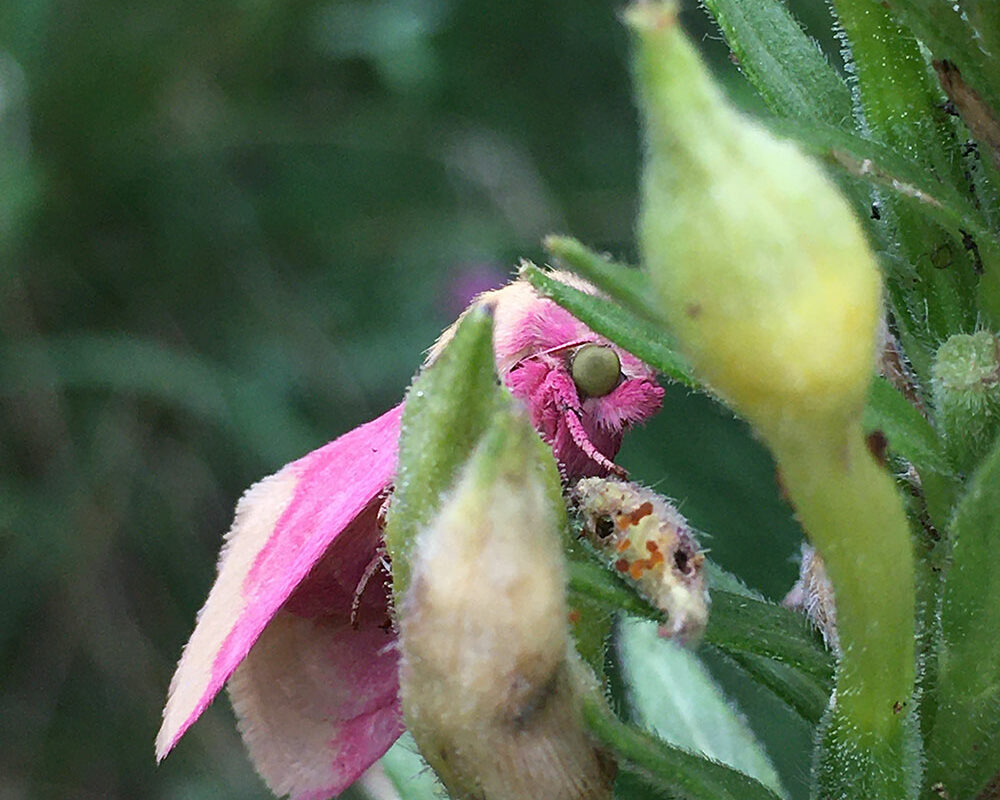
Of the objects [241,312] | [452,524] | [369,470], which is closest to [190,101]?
[241,312]

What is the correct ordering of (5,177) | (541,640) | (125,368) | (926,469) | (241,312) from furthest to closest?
(241,312)
(125,368)
(5,177)
(926,469)
(541,640)

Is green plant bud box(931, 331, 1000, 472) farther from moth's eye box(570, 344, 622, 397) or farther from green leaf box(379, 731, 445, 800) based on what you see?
green leaf box(379, 731, 445, 800)

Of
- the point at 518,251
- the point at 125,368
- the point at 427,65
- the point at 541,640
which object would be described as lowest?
the point at 125,368

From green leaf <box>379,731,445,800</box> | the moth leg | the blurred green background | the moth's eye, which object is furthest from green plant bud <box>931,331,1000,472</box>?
the blurred green background

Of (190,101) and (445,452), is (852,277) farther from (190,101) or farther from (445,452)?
(190,101)

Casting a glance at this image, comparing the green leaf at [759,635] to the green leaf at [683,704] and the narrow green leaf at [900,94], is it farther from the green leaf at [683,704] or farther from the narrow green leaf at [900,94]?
the green leaf at [683,704]

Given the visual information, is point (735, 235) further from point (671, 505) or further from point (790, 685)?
point (790, 685)

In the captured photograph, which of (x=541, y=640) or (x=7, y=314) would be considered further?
(x=7, y=314)
